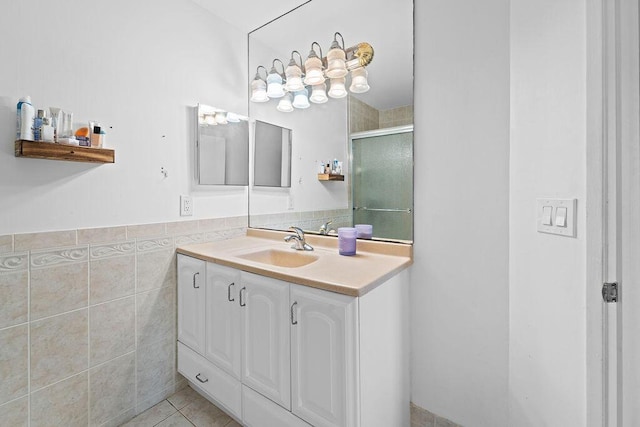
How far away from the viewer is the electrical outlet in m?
1.72

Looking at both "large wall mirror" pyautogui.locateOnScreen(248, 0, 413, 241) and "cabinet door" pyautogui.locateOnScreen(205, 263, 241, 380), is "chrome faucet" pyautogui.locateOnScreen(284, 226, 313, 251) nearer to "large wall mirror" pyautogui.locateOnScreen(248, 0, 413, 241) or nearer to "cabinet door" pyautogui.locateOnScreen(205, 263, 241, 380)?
"large wall mirror" pyautogui.locateOnScreen(248, 0, 413, 241)

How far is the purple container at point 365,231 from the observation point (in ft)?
5.24

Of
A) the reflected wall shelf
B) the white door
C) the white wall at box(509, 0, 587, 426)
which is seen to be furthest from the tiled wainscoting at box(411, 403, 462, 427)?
the reflected wall shelf

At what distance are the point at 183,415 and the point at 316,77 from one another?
2.16 meters

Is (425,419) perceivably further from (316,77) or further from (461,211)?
(316,77)

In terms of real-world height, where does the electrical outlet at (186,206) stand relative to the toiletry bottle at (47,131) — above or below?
below

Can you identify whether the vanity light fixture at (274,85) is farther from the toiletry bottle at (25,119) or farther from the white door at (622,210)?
the white door at (622,210)

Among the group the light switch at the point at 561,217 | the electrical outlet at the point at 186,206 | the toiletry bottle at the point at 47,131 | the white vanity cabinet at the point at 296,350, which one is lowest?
the white vanity cabinet at the point at 296,350

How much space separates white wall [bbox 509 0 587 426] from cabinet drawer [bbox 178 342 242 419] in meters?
1.25

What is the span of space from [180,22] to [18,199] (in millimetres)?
1328

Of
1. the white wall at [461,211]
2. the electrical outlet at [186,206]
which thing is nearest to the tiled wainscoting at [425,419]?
the white wall at [461,211]

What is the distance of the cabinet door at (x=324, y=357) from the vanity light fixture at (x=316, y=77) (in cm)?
125

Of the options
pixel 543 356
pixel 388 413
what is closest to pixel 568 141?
pixel 543 356

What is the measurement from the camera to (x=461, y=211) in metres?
1.27
